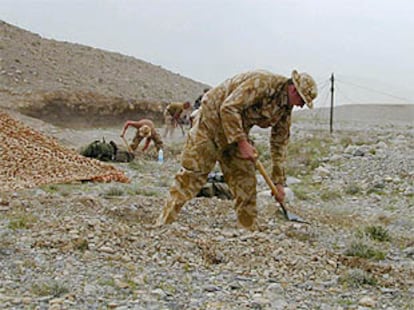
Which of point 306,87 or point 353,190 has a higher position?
point 306,87

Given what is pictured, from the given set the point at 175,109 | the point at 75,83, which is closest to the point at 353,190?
the point at 175,109

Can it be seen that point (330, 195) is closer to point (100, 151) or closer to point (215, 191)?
point (215, 191)

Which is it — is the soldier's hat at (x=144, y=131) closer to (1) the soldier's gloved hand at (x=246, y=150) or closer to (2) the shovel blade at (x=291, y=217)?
(2) the shovel blade at (x=291, y=217)

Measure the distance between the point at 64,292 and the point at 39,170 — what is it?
6345 mm

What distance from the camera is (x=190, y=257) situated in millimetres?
5098

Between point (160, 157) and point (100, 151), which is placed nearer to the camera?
point (100, 151)

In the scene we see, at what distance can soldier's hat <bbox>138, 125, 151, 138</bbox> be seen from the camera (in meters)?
15.1

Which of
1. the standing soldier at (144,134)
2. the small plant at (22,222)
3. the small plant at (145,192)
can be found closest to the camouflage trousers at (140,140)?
the standing soldier at (144,134)

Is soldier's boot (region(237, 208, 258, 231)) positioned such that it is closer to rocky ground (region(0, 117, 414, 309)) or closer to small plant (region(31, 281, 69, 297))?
rocky ground (region(0, 117, 414, 309))

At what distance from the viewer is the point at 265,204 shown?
840 centimetres

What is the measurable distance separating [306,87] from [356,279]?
1574 millimetres

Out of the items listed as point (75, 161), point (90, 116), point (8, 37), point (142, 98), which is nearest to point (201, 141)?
point (75, 161)

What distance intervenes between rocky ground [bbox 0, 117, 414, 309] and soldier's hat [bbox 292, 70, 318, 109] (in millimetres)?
1221

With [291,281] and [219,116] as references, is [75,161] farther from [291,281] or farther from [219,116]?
[291,281]
